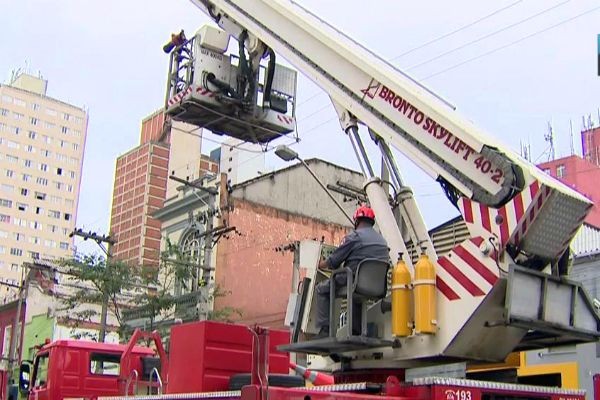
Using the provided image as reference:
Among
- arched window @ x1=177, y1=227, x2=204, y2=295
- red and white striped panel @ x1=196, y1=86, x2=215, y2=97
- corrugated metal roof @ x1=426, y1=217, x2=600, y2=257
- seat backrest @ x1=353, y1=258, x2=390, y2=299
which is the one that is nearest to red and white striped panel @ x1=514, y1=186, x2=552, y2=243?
corrugated metal roof @ x1=426, y1=217, x2=600, y2=257

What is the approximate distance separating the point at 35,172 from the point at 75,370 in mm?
131407

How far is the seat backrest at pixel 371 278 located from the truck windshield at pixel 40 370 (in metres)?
7.55

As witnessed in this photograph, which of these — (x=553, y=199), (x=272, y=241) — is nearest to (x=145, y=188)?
(x=272, y=241)

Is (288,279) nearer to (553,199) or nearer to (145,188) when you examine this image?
(553,199)

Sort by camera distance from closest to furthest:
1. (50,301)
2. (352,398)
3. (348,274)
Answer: (352,398) → (348,274) → (50,301)

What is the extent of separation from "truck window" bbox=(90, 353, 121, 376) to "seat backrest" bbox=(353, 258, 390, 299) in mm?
6875

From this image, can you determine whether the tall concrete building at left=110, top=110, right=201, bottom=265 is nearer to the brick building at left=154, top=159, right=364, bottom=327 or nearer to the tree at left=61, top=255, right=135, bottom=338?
the brick building at left=154, top=159, right=364, bottom=327

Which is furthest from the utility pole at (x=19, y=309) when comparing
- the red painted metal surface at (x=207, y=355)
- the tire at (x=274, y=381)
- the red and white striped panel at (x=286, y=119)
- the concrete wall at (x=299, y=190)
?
the tire at (x=274, y=381)

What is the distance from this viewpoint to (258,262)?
3566 centimetres

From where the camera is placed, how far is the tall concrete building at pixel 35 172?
5148 inches

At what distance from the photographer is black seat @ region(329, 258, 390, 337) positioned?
6.53m

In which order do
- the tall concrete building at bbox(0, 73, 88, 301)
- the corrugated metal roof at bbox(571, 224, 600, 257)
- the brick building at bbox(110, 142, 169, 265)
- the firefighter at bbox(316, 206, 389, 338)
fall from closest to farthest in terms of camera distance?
the firefighter at bbox(316, 206, 389, 338) → the corrugated metal roof at bbox(571, 224, 600, 257) → the brick building at bbox(110, 142, 169, 265) → the tall concrete building at bbox(0, 73, 88, 301)

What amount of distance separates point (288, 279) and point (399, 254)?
29.8 meters

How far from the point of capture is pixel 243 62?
10914 mm
